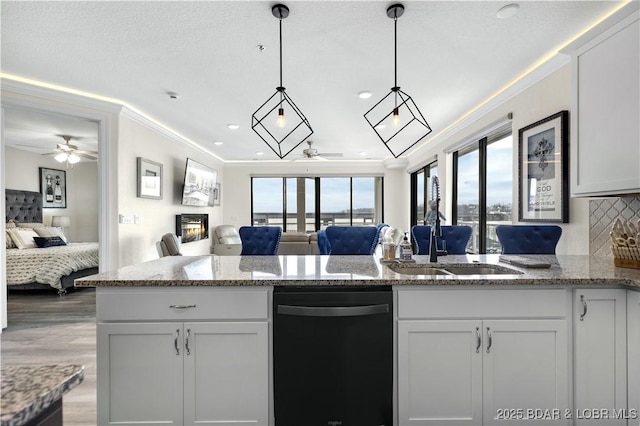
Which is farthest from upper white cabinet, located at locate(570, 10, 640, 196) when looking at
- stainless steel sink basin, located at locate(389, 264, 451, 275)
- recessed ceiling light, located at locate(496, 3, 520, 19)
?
stainless steel sink basin, located at locate(389, 264, 451, 275)

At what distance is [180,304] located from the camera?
156 cm

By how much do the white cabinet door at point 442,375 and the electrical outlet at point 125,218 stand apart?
3.54m

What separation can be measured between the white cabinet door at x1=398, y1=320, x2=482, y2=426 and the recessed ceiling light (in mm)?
1919

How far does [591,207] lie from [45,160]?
847 cm

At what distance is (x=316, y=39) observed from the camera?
7.97 ft

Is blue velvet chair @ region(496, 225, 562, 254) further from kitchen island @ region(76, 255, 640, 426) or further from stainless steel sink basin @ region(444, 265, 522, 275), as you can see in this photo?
kitchen island @ region(76, 255, 640, 426)

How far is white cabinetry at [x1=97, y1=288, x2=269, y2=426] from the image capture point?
1553 mm

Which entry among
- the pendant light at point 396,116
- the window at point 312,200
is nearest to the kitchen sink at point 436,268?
the pendant light at point 396,116

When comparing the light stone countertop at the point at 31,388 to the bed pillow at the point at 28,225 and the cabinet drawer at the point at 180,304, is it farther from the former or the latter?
the bed pillow at the point at 28,225

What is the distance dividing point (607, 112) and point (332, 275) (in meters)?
1.86

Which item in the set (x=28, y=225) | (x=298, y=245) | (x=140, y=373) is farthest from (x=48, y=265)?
(x=140, y=373)

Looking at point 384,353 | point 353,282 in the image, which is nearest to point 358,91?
point 353,282

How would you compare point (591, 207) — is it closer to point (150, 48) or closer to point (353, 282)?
point (353, 282)

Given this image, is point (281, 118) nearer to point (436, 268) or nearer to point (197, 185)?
point (436, 268)
